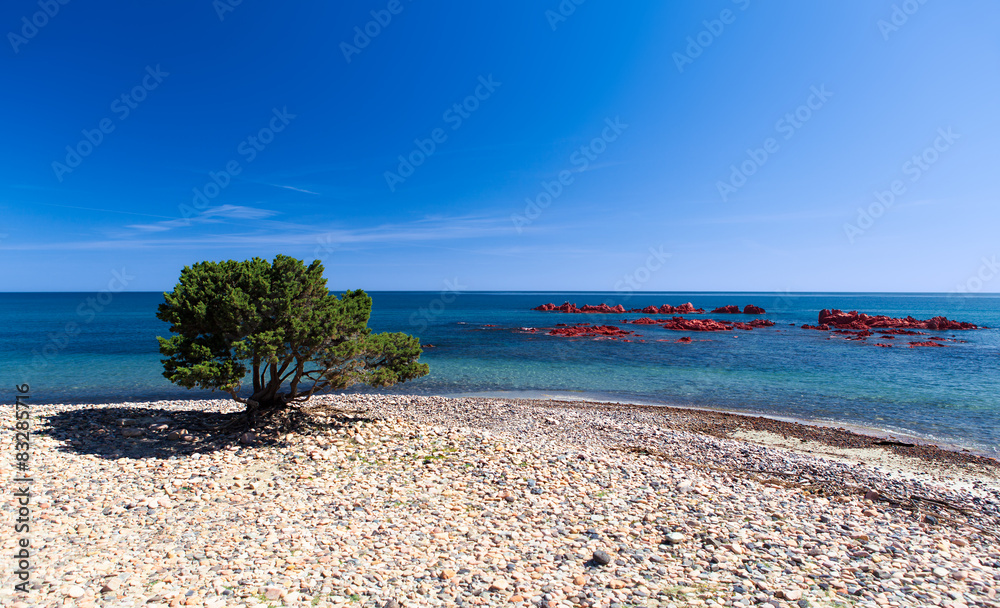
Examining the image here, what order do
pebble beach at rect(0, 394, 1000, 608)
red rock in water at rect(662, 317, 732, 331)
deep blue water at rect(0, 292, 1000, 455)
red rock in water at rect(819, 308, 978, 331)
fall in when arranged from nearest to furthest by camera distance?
pebble beach at rect(0, 394, 1000, 608) → deep blue water at rect(0, 292, 1000, 455) → red rock in water at rect(662, 317, 732, 331) → red rock in water at rect(819, 308, 978, 331)

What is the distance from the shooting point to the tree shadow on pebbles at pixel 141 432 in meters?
13.7

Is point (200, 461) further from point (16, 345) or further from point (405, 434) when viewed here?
point (16, 345)

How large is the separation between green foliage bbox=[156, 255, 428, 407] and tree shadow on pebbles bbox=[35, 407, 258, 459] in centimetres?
155

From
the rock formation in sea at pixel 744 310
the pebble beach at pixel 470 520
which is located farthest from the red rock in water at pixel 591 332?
the rock formation in sea at pixel 744 310

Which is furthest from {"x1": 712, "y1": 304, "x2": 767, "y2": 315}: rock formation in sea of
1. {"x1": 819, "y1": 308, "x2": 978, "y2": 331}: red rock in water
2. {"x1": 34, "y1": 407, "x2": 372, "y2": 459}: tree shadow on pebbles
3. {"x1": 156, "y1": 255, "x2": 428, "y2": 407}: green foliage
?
{"x1": 34, "y1": 407, "x2": 372, "y2": 459}: tree shadow on pebbles

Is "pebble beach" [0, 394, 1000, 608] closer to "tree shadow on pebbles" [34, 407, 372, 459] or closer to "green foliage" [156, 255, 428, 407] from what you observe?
"tree shadow on pebbles" [34, 407, 372, 459]

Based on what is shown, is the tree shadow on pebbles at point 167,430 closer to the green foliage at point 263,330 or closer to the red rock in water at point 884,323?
the green foliage at point 263,330

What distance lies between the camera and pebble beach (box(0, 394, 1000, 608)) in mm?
7371

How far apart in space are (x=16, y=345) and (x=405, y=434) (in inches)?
2404

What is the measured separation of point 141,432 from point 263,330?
17.4ft

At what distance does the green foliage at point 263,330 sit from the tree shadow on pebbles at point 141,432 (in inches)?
60.9

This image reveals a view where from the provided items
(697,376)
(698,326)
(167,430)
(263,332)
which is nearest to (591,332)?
(698,326)

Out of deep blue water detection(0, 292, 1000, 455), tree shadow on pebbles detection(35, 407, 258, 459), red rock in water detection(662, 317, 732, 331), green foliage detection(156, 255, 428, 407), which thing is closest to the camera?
tree shadow on pebbles detection(35, 407, 258, 459)

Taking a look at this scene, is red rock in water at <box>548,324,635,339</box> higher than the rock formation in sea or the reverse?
the reverse
